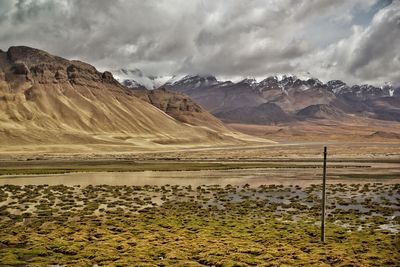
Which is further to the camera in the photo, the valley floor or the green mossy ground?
the valley floor

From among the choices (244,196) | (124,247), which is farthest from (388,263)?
(244,196)

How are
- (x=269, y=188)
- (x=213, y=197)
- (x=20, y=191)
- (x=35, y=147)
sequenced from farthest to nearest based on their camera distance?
(x=35, y=147)
(x=269, y=188)
(x=20, y=191)
(x=213, y=197)

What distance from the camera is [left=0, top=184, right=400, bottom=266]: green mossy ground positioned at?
2133cm

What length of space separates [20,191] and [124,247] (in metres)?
30.6

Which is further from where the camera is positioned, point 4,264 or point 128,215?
point 128,215

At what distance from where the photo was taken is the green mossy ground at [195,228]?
2133cm

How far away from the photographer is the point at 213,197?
1794 inches

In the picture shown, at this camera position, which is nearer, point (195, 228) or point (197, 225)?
point (195, 228)

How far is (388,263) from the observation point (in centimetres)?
2041

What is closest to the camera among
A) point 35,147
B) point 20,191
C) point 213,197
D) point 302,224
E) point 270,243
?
point 270,243

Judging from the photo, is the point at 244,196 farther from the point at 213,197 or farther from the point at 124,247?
the point at 124,247

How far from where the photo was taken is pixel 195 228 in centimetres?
2880

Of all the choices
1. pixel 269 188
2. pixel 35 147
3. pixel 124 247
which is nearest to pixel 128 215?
pixel 124 247

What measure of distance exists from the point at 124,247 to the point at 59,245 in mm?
3825
